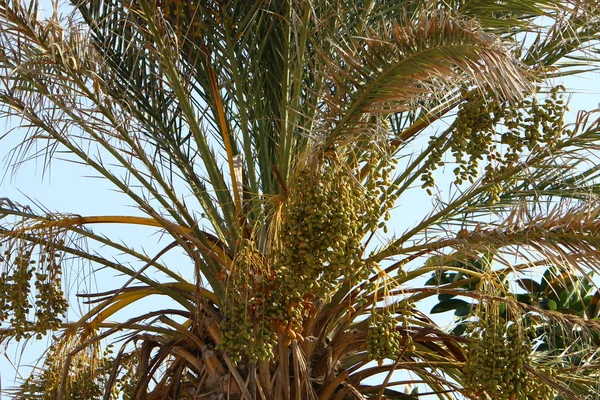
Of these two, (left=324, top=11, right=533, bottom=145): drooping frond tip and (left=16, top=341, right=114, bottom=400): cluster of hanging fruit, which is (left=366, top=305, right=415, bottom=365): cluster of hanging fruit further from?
(left=16, top=341, right=114, bottom=400): cluster of hanging fruit

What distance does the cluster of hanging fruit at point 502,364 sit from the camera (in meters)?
4.76

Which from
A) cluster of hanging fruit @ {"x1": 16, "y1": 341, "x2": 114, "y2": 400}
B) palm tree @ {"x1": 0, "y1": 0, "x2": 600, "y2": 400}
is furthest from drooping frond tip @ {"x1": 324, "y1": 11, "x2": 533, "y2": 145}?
cluster of hanging fruit @ {"x1": 16, "y1": 341, "x2": 114, "y2": 400}

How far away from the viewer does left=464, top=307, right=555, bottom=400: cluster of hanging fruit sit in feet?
15.6

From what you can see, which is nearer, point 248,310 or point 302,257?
point 302,257

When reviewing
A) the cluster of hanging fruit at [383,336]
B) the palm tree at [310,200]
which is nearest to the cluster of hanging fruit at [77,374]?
the palm tree at [310,200]

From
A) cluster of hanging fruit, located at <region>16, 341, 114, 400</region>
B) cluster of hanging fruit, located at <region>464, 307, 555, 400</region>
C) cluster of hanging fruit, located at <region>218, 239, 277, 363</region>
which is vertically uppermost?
cluster of hanging fruit, located at <region>16, 341, 114, 400</region>

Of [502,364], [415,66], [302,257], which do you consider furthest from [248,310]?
[415,66]

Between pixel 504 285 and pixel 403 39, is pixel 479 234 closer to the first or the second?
pixel 504 285

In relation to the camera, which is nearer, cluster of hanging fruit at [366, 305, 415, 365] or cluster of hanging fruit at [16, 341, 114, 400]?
cluster of hanging fruit at [366, 305, 415, 365]

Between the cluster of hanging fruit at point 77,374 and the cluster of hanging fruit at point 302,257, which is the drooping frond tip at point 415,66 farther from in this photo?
the cluster of hanging fruit at point 77,374

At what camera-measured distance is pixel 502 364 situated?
477cm

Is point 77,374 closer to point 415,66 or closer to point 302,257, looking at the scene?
point 302,257

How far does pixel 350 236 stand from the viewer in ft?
13.8

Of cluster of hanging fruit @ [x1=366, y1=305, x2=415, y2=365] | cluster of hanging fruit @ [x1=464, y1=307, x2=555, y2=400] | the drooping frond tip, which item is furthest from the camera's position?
cluster of hanging fruit @ [x1=464, y1=307, x2=555, y2=400]
